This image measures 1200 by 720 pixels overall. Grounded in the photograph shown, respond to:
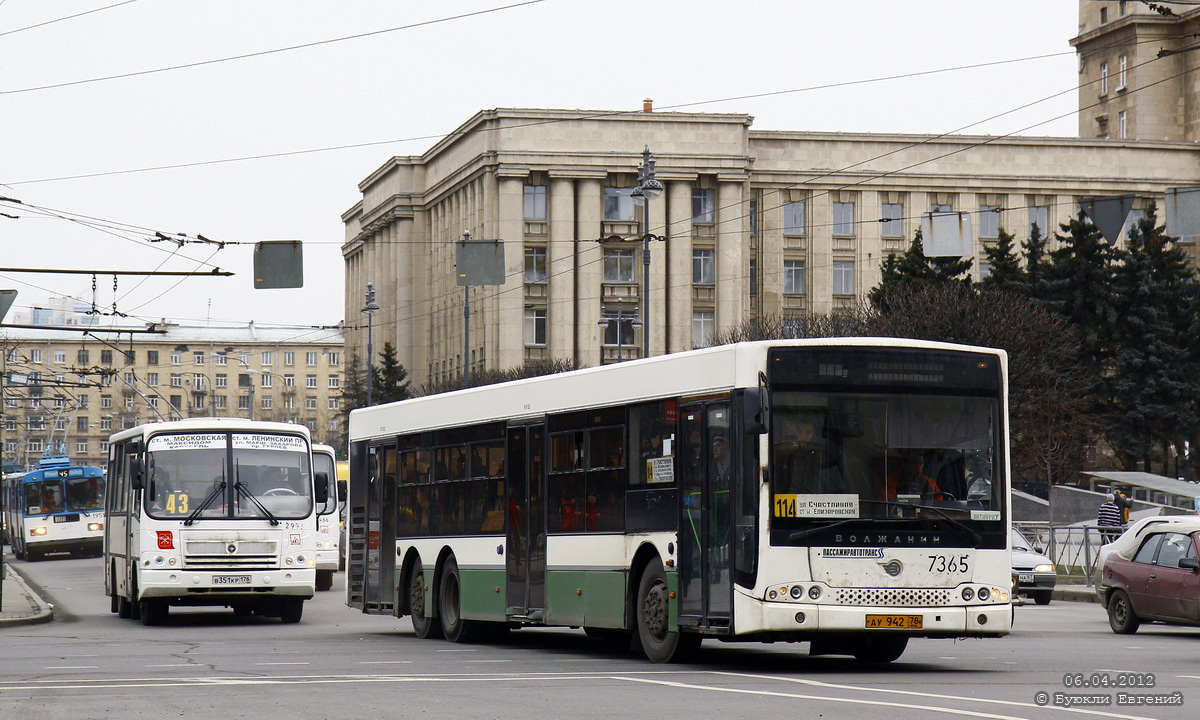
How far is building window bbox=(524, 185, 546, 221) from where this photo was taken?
312ft

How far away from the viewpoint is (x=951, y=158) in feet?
323

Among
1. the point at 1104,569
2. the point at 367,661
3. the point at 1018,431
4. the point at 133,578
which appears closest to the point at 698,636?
the point at 367,661

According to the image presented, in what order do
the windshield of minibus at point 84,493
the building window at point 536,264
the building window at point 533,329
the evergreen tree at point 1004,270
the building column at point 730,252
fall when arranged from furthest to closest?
the building column at point 730,252, the building window at point 536,264, the building window at point 533,329, the evergreen tree at point 1004,270, the windshield of minibus at point 84,493

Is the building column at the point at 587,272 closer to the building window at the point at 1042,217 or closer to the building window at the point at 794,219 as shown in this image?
the building window at the point at 794,219

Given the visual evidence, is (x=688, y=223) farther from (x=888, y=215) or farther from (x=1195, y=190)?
(x=1195, y=190)

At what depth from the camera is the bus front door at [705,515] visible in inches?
584

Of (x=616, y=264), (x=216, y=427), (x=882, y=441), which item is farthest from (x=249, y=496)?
(x=616, y=264)

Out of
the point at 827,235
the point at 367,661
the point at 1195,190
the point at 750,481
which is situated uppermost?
the point at 827,235

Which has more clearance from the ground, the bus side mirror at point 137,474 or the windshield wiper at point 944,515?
the bus side mirror at point 137,474

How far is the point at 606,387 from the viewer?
1706cm

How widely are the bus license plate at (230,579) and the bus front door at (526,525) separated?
626cm

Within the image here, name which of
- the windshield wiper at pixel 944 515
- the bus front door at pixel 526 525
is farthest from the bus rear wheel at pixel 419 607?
the windshield wiper at pixel 944 515

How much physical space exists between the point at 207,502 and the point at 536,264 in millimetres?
71915

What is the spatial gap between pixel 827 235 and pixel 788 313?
16.3 ft
